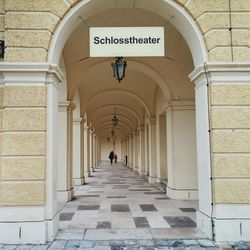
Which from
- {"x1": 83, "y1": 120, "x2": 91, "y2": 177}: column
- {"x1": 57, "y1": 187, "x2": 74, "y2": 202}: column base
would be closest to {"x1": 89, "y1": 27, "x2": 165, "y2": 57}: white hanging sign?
{"x1": 57, "y1": 187, "x2": 74, "y2": 202}: column base

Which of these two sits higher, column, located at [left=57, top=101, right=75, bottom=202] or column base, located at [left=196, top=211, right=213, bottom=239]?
column, located at [left=57, top=101, right=75, bottom=202]

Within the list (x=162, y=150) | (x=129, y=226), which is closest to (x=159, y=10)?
(x=129, y=226)

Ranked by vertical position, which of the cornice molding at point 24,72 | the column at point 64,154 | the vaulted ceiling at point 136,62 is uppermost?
the vaulted ceiling at point 136,62

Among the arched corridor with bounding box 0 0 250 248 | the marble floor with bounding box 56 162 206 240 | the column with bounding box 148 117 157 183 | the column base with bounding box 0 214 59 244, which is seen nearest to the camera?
the column base with bounding box 0 214 59 244

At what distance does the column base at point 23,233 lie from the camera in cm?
478

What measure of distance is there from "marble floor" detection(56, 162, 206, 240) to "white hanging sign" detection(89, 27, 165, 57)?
329 cm

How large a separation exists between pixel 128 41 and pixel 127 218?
3852 millimetres

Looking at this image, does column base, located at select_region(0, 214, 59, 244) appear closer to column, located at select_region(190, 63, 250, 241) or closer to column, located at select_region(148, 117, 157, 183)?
column, located at select_region(190, 63, 250, 241)

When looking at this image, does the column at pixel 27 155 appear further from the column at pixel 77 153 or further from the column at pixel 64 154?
the column at pixel 77 153

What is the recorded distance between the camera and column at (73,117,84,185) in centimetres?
1230

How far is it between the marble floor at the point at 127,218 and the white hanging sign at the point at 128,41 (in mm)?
3288

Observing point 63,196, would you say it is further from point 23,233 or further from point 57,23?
point 57,23

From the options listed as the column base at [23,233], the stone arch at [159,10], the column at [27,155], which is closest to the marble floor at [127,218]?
the column base at [23,233]

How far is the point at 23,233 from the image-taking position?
4.80 meters
